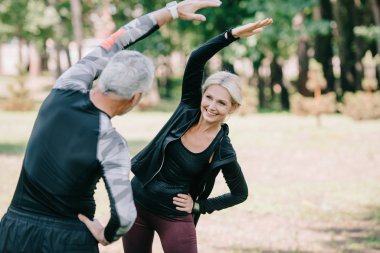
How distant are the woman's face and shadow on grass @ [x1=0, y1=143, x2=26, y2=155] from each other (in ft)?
42.9

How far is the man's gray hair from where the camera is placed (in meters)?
3.20

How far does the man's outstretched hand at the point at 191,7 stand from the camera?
4359 millimetres

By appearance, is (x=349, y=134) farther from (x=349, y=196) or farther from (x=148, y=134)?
(x=349, y=196)

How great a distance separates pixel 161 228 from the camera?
14.5ft

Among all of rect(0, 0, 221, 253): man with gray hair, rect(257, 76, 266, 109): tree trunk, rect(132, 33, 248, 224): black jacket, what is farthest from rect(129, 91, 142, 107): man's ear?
rect(257, 76, 266, 109): tree trunk

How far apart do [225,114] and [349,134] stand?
1788 cm

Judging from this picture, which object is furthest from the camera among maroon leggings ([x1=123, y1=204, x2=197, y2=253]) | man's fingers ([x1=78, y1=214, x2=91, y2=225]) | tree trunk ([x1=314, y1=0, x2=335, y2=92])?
tree trunk ([x1=314, y1=0, x2=335, y2=92])

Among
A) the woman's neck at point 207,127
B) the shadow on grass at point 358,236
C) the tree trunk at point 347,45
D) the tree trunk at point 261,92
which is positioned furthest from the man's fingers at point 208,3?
the tree trunk at point 261,92

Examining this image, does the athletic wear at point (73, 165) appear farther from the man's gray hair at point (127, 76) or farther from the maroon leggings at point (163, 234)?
the maroon leggings at point (163, 234)

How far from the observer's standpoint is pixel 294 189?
12.6m

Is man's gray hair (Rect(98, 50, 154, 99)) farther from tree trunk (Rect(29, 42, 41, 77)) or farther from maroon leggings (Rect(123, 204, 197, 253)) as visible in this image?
tree trunk (Rect(29, 42, 41, 77))

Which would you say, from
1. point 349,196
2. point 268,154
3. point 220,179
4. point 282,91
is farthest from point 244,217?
point 282,91

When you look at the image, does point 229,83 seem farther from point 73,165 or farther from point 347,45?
point 347,45

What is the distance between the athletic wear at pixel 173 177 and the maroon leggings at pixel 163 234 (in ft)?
0.16
